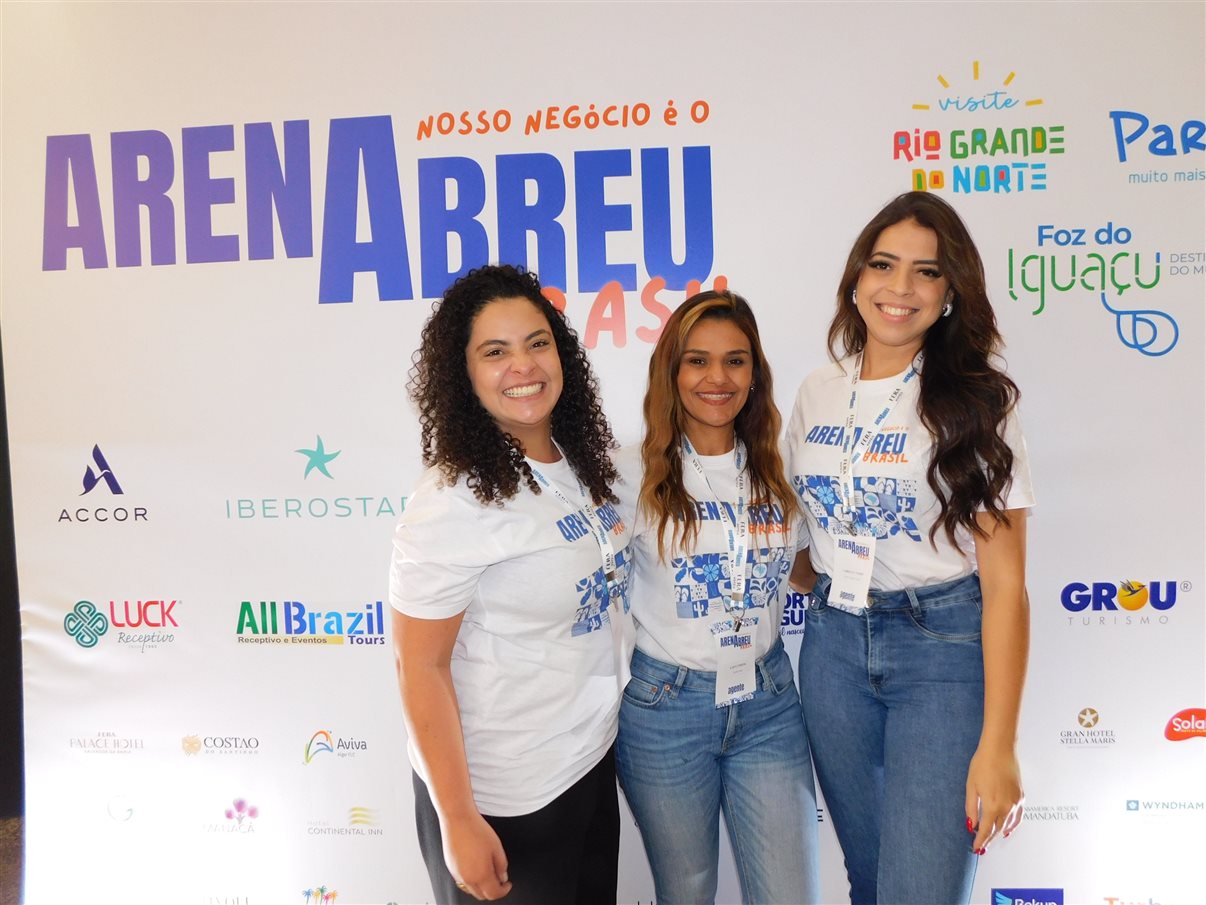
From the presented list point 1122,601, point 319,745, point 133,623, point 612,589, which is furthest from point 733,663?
point 133,623

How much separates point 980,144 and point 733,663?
5.83 feet

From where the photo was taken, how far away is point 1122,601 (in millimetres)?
2410

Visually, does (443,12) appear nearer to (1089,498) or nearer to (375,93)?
(375,93)

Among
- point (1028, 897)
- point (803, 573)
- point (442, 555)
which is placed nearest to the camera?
point (442, 555)

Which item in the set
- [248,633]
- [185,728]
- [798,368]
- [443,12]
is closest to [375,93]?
[443,12]

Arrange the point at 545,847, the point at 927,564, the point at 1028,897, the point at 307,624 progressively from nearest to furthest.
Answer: the point at 545,847, the point at 927,564, the point at 1028,897, the point at 307,624

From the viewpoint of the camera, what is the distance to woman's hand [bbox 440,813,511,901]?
143 cm

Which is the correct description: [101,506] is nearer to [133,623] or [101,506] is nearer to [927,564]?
[133,623]

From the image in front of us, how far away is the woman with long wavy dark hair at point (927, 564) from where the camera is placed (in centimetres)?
158

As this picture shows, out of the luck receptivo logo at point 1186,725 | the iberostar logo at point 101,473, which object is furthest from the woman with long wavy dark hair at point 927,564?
the iberostar logo at point 101,473

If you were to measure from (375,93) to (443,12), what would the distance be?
0.33 meters

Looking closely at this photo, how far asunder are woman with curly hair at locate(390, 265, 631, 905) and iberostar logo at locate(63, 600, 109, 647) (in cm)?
175

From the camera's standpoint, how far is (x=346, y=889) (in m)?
2.64

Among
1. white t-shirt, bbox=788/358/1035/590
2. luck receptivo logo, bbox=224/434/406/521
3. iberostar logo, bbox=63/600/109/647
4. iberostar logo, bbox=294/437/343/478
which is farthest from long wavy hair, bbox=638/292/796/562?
iberostar logo, bbox=63/600/109/647
